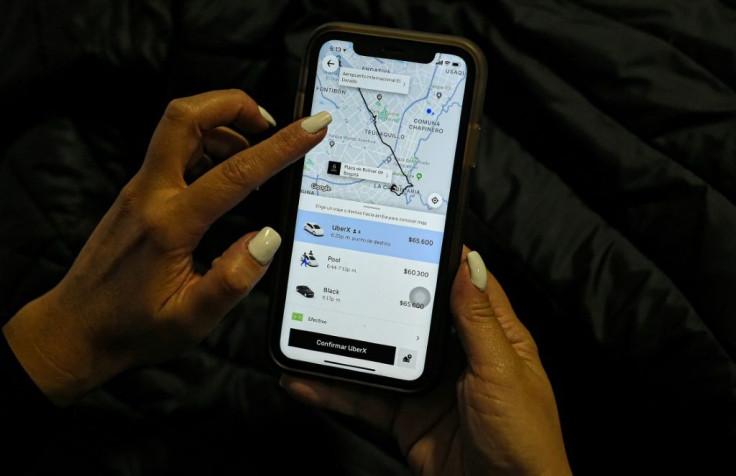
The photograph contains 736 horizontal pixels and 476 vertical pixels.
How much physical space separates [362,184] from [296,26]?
215 mm

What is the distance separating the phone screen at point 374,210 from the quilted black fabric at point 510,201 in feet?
0.26

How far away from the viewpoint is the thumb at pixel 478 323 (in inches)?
23.2

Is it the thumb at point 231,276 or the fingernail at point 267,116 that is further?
the fingernail at point 267,116

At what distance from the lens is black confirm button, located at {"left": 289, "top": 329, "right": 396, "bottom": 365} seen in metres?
0.67

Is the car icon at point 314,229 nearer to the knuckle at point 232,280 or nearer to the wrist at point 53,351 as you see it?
the knuckle at point 232,280

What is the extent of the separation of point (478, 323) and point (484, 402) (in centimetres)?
7

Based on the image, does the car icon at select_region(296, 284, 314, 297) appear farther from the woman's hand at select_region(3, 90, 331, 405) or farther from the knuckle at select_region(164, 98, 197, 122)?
the knuckle at select_region(164, 98, 197, 122)

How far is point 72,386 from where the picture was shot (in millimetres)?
670

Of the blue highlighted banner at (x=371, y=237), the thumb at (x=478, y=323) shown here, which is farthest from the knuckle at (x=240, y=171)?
the thumb at (x=478, y=323)

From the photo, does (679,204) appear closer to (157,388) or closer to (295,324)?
(295,324)

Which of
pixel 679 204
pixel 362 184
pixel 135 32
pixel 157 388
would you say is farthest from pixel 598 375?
pixel 135 32

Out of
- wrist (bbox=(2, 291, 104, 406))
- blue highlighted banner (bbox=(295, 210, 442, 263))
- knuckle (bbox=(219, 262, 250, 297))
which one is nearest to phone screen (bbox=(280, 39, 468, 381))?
blue highlighted banner (bbox=(295, 210, 442, 263))

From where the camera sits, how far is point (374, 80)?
2.20ft

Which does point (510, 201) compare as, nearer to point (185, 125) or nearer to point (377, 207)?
point (377, 207)
